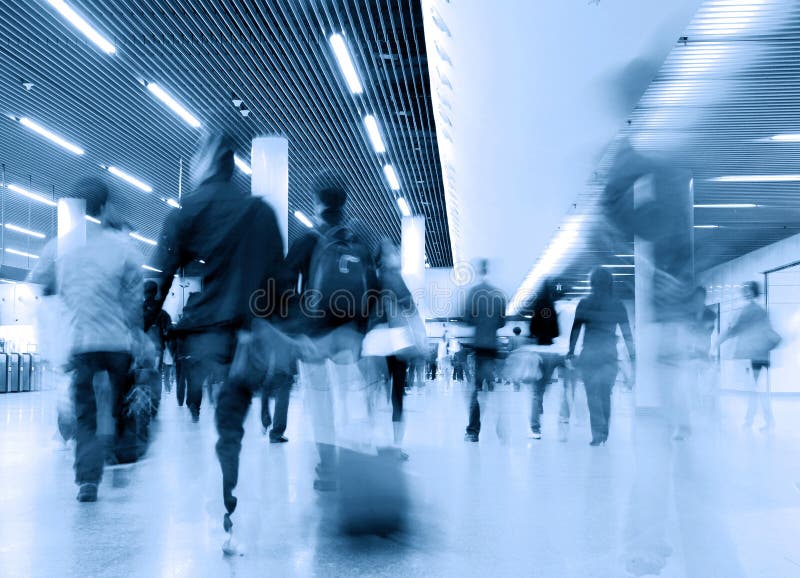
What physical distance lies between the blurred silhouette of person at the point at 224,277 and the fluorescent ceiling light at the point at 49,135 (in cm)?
1220

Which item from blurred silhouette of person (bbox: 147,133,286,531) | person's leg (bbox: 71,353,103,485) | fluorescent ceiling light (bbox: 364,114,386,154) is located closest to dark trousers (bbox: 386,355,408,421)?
person's leg (bbox: 71,353,103,485)

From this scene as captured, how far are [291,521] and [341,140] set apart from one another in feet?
40.3

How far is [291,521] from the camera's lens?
3697mm

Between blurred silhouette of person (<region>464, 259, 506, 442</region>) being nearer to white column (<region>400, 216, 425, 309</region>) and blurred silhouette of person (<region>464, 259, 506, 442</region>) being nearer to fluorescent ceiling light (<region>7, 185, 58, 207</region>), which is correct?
white column (<region>400, 216, 425, 309</region>)

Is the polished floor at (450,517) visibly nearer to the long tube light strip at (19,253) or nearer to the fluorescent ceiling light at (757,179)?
the fluorescent ceiling light at (757,179)

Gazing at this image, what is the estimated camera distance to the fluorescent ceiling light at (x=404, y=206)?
2158 cm

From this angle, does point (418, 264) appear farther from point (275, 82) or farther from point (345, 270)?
point (345, 270)

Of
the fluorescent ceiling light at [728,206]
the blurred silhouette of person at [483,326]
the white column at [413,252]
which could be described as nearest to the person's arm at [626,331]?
the blurred silhouette of person at [483,326]

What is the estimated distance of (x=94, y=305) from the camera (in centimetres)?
436

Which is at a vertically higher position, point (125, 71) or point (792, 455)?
point (125, 71)

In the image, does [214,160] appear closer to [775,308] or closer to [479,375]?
[479,375]

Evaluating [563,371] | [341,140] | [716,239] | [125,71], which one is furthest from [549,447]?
[716,239]

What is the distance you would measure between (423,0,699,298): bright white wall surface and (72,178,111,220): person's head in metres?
3.01

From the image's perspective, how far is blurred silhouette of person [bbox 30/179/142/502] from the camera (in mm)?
4301
